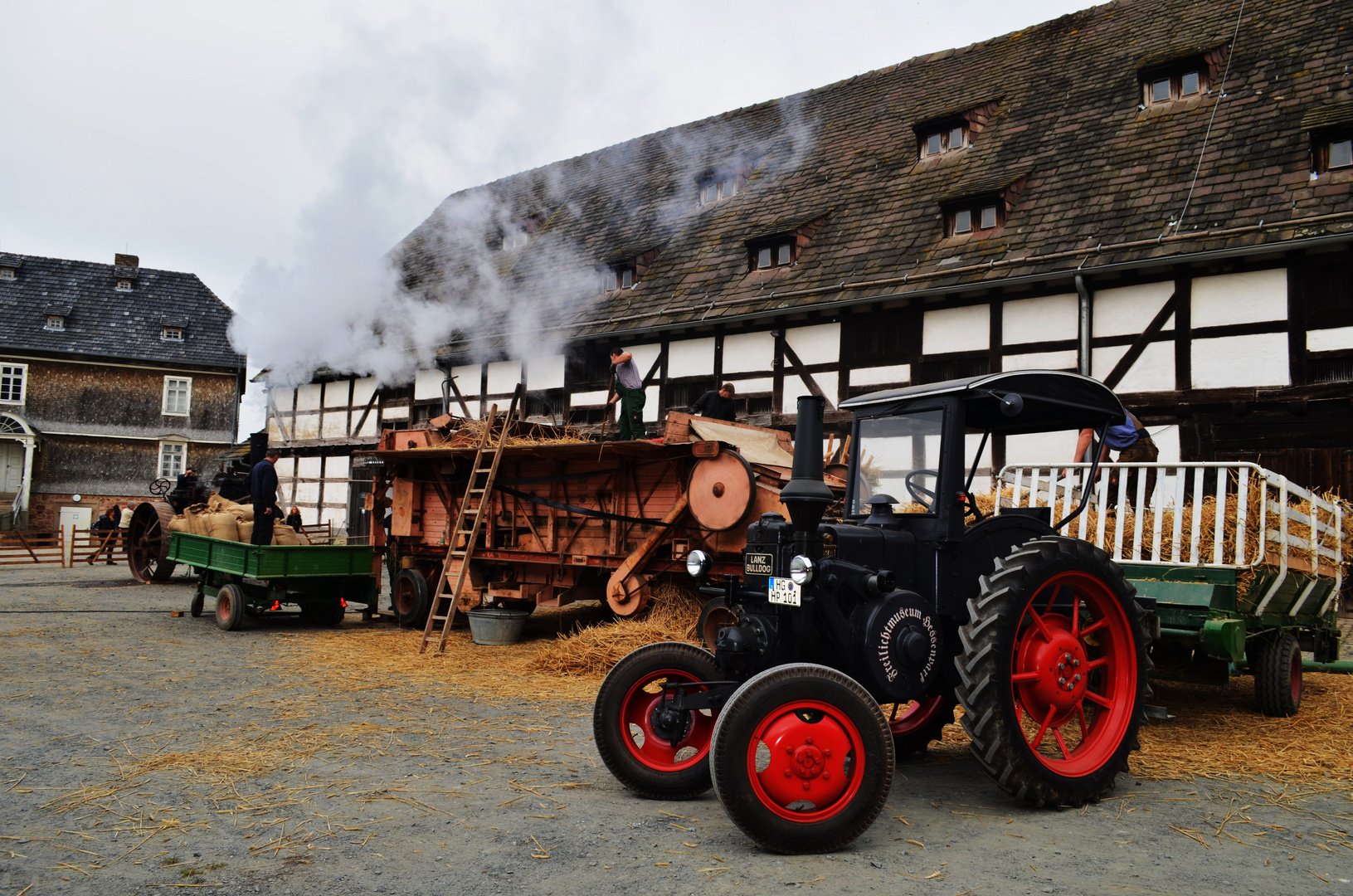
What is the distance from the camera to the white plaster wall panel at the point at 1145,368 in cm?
1217

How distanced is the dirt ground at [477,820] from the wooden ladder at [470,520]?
112 inches

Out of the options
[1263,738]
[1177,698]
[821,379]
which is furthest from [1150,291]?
[1263,738]

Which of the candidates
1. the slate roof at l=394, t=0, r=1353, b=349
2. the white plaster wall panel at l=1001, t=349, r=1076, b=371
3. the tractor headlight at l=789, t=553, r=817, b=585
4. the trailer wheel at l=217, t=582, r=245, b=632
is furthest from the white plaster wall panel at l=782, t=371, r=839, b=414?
the tractor headlight at l=789, t=553, r=817, b=585

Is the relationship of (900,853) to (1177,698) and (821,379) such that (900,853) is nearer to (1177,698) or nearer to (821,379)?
(1177,698)

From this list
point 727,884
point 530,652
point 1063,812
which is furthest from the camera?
→ point 530,652

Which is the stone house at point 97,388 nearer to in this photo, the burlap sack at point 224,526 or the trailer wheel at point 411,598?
the burlap sack at point 224,526

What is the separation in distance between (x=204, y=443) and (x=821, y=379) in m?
29.0

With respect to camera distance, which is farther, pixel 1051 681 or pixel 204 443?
pixel 204 443

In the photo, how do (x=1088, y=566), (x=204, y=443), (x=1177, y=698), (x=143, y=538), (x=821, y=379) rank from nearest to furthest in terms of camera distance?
1. (x=1088, y=566)
2. (x=1177, y=698)
3. (x=821, y=379)
4. (x=143, y=538)
5. (x=204, y=443)

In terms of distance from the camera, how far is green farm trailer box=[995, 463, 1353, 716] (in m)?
5.54

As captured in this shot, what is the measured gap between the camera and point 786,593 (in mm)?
4094

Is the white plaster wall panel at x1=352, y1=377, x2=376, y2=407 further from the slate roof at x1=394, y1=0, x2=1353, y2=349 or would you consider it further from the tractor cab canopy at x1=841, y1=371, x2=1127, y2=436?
the tractor cab canopy at x1=841, y1=371, x2=1127, y2=436

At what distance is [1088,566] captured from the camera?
444cm

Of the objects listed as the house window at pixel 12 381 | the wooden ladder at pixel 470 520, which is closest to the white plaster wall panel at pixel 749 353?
the wooden ladder at pixel 470 520
